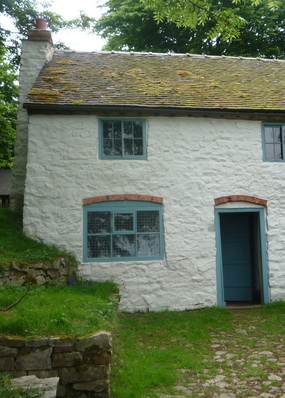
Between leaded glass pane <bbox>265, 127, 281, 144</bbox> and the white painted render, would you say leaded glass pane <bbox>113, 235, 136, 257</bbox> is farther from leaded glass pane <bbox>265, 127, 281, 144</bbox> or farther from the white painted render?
leaded glass pane <bbox>265, 127, 281, 144</bbox>

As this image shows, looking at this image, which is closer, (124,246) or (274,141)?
(124,246)

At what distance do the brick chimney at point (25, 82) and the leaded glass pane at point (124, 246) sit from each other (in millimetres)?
3249

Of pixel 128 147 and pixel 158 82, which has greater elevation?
pixel 158 82

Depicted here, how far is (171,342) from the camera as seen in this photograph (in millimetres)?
6660

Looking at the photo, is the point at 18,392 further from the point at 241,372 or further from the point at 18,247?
the point at 18,247

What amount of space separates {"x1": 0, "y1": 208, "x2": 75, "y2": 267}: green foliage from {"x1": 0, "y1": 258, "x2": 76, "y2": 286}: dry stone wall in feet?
0.46

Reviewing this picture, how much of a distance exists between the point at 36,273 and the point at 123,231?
2.58m

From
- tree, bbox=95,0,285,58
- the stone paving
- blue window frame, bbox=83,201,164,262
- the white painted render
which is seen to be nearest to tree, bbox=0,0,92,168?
tree, bbox=95,0,285,58

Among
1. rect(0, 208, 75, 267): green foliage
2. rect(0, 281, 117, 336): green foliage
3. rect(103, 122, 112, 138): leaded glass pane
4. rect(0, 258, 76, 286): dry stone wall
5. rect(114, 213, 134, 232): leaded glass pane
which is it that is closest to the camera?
rect(0, 281, 117, 336): green foliage

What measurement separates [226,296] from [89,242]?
176 inches

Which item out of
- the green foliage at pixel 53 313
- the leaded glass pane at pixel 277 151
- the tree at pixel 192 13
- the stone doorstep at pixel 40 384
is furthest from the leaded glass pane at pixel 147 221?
the stone doorstep at pixel 40 384

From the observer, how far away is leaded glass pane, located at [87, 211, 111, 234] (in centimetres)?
940

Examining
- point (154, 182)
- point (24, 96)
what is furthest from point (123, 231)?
point (24, 96)

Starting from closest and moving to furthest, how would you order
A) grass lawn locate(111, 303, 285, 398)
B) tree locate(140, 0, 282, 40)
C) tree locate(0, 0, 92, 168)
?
grass lawn locate(111, 303, 285, 398) < tree locate(140, 0, 282, 40) < tree locate(0, 0, 92, 168)
